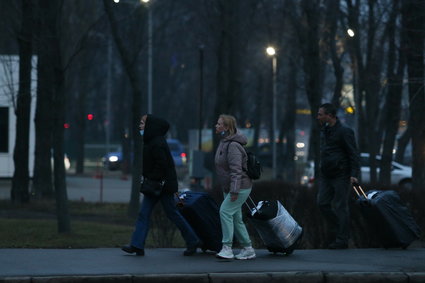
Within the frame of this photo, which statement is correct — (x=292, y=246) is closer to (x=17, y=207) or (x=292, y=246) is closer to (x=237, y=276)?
(x=237, y=276)

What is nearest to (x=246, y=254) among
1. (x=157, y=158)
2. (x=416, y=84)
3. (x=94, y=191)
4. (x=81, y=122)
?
(x=157, y=158)

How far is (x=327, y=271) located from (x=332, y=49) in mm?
15033

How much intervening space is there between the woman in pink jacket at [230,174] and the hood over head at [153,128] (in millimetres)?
788

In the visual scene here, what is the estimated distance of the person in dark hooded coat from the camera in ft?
39.7

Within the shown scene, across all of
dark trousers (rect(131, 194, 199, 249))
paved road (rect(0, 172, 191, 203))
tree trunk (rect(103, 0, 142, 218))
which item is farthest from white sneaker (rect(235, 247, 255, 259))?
paved road (rect(0, 172, 191, 203))

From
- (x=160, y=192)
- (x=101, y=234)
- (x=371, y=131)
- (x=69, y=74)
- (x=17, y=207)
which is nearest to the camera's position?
(x=160, y=192)

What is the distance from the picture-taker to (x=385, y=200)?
1309 cm

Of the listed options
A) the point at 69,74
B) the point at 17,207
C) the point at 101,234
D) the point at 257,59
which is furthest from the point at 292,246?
the point at 257,59

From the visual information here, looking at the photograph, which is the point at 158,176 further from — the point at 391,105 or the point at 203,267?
the point at 391,105

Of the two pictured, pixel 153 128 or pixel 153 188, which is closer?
pixel 153 188

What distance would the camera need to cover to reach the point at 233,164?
11672 mm

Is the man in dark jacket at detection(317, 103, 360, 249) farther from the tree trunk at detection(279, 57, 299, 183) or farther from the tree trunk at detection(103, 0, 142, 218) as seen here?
the tree trunk at detection(279, 57, 299, 183)

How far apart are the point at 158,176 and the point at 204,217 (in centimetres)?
84

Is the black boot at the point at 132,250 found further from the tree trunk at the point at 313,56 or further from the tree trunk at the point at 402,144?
the tree trunk at the point at 402,144
